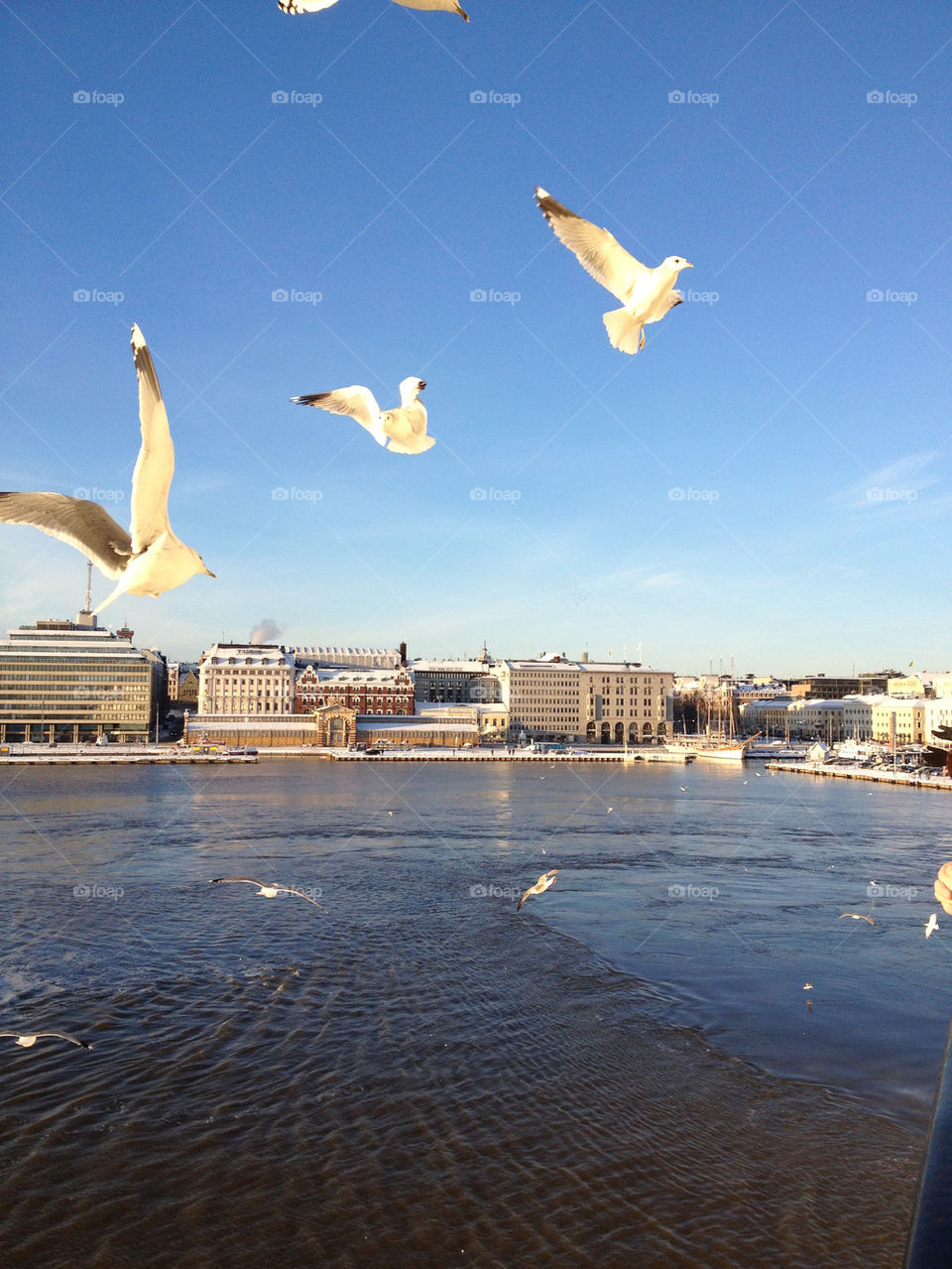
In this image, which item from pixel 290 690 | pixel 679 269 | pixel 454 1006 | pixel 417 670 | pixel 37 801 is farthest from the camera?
pixel 417 670

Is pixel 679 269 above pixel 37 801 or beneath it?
above

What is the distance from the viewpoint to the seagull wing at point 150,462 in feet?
8.75

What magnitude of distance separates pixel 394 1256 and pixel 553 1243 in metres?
1.01

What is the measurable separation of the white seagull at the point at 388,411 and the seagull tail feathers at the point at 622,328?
890mm

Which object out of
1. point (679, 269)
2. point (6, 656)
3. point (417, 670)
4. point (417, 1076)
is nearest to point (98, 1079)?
point (417, 1076)

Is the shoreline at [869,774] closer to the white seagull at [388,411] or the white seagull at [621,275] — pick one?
the white seagull at [621,275]

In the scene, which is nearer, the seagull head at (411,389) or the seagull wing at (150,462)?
the seagull wing at (150,462)

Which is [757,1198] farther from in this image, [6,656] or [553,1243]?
[6,656]

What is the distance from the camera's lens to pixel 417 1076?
845 centimetres

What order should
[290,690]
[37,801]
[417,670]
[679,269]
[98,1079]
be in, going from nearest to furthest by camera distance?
[679,269]
[98,1079]
[37,801]
[290,690]
[417,670]

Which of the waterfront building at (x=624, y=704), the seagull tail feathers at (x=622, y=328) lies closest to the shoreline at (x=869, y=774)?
the waterfront building at (x=624, y=704)

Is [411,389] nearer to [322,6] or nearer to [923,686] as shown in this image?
[322,6]

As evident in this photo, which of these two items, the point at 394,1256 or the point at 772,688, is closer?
the point at 394,1256

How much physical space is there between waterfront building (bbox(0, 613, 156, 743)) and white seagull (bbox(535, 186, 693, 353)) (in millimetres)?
90007
